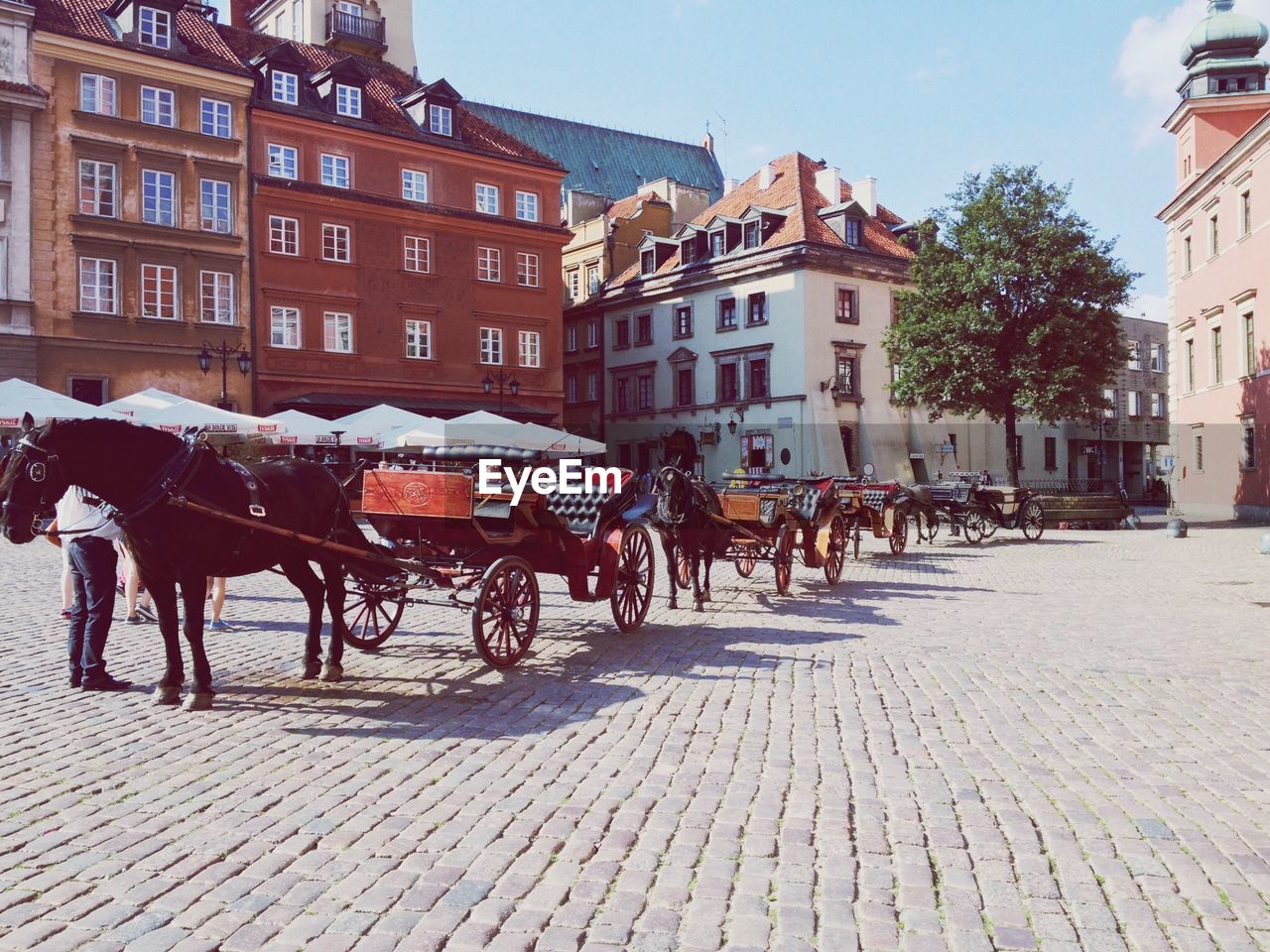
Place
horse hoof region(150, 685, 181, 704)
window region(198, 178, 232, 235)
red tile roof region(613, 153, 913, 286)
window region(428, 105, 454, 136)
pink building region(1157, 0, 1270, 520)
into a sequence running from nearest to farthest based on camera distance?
horse hoof region(150, 685, 181, 704), window region(198, 178, 232, 235), pink building region(1157, 0, 1270, 520), window region(428, 105, 454, 136), red tile roof region(613, 153, 913, 286)

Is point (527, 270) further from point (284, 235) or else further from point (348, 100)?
point (284, 235)

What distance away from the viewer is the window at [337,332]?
34.6 m

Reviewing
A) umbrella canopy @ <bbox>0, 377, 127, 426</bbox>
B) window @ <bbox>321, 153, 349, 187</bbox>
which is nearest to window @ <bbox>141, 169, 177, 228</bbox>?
window @ <bbox>321, 153, 349, 187</bbox>

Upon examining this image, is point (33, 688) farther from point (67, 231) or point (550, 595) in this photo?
point (67, 231)

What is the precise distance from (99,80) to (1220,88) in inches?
1519

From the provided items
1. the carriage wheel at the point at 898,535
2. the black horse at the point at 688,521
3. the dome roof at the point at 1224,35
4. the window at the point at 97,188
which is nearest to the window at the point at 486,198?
the window at the point at 97,188

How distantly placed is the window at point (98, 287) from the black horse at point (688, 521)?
2447 cm

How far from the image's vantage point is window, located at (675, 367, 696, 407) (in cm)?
4778

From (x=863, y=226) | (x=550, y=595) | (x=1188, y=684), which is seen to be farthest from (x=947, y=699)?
(x=863, y=226)

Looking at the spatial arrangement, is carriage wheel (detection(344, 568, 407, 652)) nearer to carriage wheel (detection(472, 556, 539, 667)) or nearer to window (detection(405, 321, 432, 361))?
carriage wheel (detection(472, 556, 539, 667))

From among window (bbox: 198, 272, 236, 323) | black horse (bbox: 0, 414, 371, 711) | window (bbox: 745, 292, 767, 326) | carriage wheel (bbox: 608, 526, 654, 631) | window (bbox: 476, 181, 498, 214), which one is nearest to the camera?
black horse (bbox: 0, 414, 371, 711)

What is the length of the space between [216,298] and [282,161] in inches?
202

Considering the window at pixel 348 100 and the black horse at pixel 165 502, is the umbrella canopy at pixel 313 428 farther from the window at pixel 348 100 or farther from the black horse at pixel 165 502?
the window at pixel 348 100

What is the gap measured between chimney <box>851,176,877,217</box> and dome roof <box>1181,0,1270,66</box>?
1336 cm
